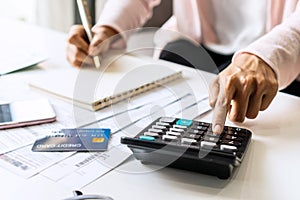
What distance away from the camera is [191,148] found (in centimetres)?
48

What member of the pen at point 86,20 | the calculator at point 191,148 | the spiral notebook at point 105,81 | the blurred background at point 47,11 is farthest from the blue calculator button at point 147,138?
the blurred background at point 47,11

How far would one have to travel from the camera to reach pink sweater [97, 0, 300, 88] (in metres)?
0.70

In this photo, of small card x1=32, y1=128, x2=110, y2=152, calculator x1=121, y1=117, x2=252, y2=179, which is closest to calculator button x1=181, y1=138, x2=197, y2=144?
calculator x1=121, y1=117, x2=252, y2=179

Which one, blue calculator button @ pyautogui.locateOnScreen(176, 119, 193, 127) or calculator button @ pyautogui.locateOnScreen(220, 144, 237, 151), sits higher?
calculator button @ pyautogui.locateOnScreen(220, 144, 237, 151)

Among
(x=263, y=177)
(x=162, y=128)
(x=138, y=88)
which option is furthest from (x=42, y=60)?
(x=263, y=177)

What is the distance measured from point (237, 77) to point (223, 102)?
50mm

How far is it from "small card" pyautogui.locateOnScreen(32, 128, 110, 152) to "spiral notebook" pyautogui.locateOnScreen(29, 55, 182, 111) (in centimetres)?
8

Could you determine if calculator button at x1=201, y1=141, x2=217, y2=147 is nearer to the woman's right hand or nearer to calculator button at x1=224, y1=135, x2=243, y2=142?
calculator button at x1=224, y1=135, x2=243, y2=142

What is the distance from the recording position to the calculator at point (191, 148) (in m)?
0.47

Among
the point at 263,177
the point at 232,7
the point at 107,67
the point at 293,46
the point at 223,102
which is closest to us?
the point at 263,177

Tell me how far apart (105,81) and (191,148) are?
1.02ft

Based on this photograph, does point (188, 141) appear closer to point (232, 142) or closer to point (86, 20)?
point (232, 142)

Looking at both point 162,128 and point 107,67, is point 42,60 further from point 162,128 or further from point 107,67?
point 162,128

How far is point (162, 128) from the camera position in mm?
540
